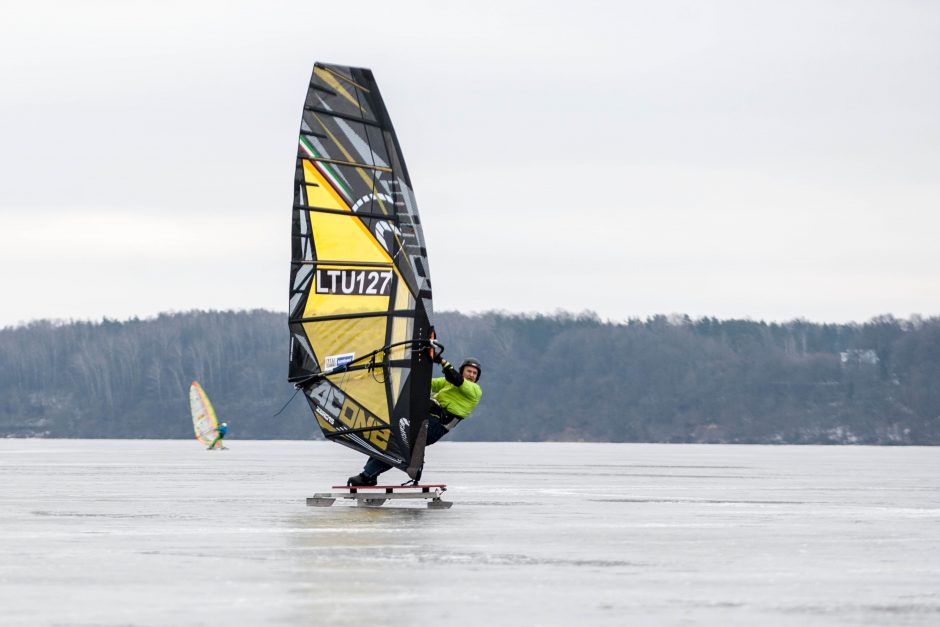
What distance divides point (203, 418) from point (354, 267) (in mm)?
63043

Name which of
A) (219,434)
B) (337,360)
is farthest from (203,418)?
(337,360)

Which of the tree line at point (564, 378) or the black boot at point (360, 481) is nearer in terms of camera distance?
the black boot at point (360, 481)

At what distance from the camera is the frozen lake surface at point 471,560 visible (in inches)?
424

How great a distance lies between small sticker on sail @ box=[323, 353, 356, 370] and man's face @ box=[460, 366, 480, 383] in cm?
158

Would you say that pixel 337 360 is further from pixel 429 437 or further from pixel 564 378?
pixel 564 378

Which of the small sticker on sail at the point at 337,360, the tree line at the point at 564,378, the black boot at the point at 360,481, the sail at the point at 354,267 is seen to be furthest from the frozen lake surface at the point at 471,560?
the tree line at the point at 564,378

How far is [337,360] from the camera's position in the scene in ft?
74.5

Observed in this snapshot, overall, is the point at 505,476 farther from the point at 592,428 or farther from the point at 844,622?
the point at 592,428

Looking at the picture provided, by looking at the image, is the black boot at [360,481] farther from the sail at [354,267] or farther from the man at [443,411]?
the sail at [354,267]

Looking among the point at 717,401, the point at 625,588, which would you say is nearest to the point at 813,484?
the point at 625,588

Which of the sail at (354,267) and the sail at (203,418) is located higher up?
the sail at (354,267)

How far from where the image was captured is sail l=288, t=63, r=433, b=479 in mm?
22484

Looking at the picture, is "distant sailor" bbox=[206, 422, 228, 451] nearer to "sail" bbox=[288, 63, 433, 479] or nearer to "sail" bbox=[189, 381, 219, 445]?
"sail" bbox=[189, 381, 219, 445]

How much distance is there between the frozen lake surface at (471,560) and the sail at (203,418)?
56007 mm
